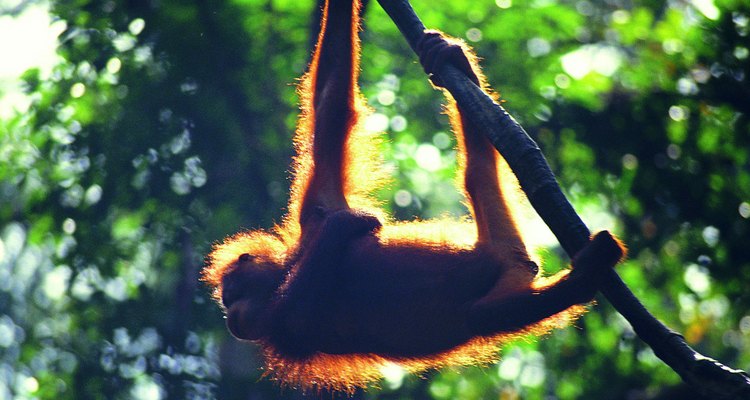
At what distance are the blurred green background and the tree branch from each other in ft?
11.6

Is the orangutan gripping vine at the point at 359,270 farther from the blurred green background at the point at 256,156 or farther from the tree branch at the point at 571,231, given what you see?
the blurred green background at the point at 256,156

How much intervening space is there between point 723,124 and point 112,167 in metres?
4.85

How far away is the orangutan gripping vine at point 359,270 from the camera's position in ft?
13.0

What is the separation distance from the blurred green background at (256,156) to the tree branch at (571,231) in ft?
11.6

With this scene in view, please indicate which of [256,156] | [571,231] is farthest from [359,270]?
[256,156]

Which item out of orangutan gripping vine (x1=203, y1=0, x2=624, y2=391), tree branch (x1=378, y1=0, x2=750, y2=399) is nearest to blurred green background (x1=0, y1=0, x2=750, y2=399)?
orangutan gripping vine (x1=203, y1=0, x2=624, y2=391)

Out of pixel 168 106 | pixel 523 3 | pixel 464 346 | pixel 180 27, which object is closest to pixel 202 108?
pixel 168 106

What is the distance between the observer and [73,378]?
7.28m

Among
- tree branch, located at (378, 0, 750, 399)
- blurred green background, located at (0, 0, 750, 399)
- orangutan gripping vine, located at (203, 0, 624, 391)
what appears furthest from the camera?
blurred green background, located at (0, 0, 750, 399)

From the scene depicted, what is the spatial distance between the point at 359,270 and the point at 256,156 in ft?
11.2

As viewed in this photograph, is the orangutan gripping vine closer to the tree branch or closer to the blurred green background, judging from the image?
the tree branch

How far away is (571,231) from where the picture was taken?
121 inches

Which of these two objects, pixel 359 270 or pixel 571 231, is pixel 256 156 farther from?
pixel 571 231

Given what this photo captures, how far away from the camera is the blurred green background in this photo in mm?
6934
